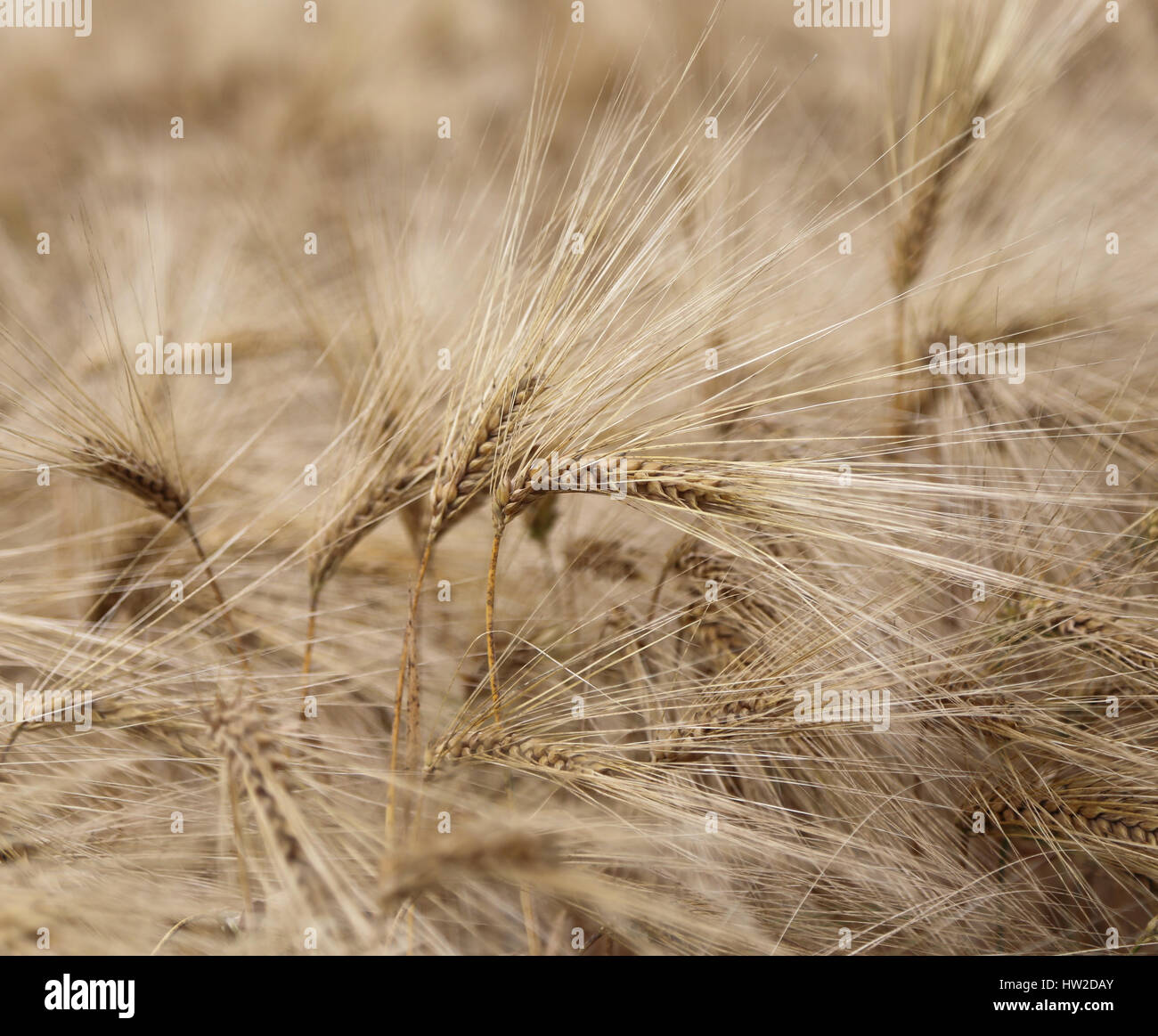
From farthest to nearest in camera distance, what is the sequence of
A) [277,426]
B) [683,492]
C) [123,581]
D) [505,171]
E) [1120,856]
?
1. [505,171]
2. [277,426]
3. [123,581]
4. [1120,856]
5. [683,492]

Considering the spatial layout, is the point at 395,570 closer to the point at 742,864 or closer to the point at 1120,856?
the point at 742,864

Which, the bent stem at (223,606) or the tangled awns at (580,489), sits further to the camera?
the bent stem at (223,606)

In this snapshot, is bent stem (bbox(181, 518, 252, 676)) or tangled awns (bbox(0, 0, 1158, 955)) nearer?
tangled awns (bbox(0, 0, 1158, 955))

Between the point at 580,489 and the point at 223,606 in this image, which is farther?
the point at 223,606

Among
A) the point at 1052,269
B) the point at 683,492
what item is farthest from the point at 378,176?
the point at 1052,269

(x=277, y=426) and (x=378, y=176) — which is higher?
(x=378, y=176)

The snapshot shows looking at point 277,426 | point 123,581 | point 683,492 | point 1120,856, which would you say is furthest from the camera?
point 277,426
